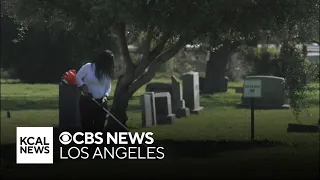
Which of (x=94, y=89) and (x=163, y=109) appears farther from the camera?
(x=163, y=109)

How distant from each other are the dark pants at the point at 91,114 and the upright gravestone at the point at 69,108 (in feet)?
13.6

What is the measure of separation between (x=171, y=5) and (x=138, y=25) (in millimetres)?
1281

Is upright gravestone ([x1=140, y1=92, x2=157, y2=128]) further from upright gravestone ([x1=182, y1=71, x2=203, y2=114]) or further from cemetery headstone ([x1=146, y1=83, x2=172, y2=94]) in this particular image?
cemetery headstone ([x1=146, y1=83, x2=172, y2=94])

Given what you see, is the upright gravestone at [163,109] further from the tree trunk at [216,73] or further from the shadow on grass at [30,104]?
the tree trunk at [216,73]

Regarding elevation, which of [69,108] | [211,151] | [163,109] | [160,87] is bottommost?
[211,151]

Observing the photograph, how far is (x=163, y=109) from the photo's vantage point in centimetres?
1847

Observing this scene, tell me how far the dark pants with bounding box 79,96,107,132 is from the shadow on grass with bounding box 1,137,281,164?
76 centimetres

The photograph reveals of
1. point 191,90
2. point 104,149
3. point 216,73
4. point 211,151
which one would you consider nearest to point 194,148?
point 211,151

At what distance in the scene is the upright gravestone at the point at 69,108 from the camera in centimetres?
1576

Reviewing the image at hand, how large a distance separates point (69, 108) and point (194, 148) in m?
4.05

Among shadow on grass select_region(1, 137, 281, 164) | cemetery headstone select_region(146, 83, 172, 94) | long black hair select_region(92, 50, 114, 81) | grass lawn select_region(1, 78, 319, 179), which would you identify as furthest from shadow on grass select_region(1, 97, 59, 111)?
long black hair select_region(92, 50, 114, 81)

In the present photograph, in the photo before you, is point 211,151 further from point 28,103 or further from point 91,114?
point 28,103

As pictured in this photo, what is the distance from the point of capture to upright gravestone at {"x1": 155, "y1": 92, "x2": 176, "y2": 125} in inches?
719

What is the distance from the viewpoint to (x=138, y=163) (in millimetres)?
10836
